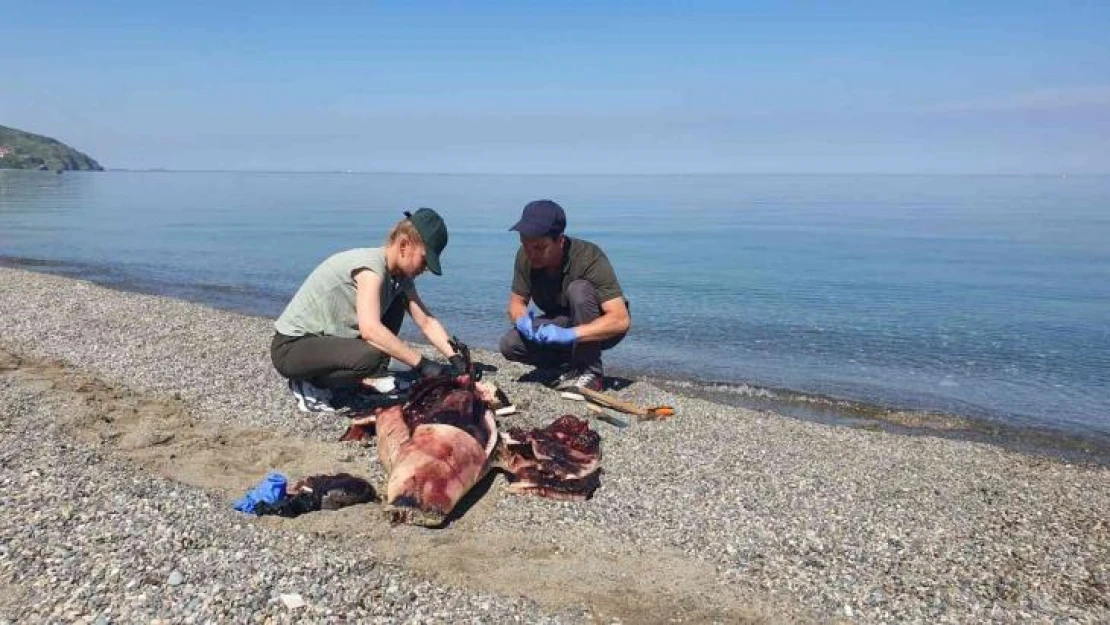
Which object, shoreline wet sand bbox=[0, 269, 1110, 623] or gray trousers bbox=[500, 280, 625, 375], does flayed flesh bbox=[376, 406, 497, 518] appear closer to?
shoreline wet sand bbox=[0, 269, 1110, 623]

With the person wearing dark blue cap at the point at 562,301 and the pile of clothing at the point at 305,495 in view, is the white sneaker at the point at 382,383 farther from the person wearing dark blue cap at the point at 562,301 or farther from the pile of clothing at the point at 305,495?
the pile of clothing at the point at 305,495

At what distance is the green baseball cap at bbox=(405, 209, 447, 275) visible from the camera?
24.8ft

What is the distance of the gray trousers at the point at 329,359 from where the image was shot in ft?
26.6

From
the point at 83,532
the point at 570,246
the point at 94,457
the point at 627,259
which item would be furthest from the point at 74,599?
the point at 627,259

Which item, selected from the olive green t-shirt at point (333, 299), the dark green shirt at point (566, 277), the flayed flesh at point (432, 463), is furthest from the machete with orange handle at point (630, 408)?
the olive green t-shirt at point (333, 299)

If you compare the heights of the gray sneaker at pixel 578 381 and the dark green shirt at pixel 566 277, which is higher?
the dark green shirt at pixel 566 277

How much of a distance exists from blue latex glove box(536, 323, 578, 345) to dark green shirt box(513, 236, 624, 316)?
49 centimetres

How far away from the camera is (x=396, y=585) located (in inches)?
198

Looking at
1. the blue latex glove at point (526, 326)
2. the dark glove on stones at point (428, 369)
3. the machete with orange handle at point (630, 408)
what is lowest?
the machete with orange handle at point (630, 408)

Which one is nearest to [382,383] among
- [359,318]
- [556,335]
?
[359,318]

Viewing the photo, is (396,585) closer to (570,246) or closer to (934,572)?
(934,572)

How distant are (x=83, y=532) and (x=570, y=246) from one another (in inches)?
222

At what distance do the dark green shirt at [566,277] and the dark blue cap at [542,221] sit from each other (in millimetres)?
501

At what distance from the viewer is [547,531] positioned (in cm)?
606
